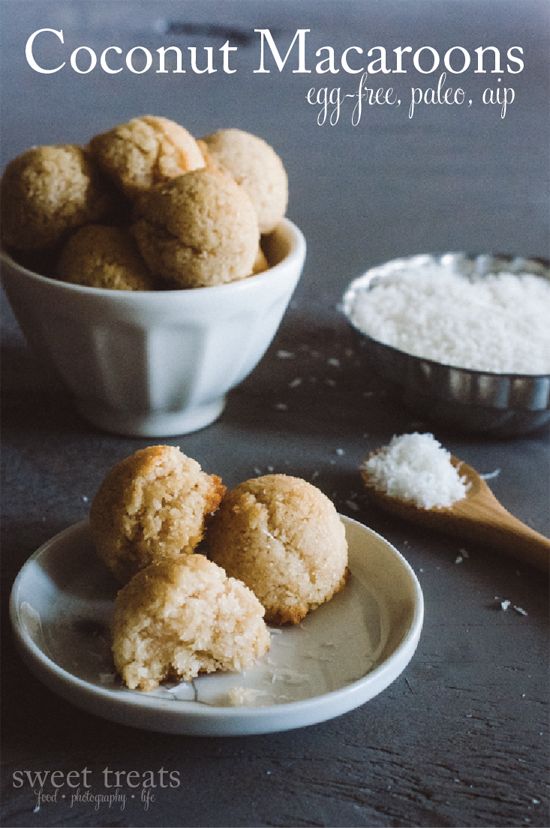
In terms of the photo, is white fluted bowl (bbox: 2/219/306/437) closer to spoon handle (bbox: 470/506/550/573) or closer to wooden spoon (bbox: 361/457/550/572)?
wooden spoon (bbox: 361/457/550/572)

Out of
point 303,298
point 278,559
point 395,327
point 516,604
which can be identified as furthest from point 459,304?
Result: point 278,559

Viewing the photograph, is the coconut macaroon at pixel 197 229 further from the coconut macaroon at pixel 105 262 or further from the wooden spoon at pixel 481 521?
the wooden spoon at pixel 481 521

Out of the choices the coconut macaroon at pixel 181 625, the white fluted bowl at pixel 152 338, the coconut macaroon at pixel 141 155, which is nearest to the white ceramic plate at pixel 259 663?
the coconut macaroon at pixel 181 625

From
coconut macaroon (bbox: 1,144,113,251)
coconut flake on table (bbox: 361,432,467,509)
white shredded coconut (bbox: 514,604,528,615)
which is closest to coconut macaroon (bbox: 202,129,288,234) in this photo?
coconut macaroon (bbox: 1,144,113,251)

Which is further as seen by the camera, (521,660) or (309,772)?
(521,660)

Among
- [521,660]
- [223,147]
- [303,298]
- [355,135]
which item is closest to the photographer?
[521,660]

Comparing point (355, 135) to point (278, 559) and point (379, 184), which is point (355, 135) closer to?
point (379, 184)
